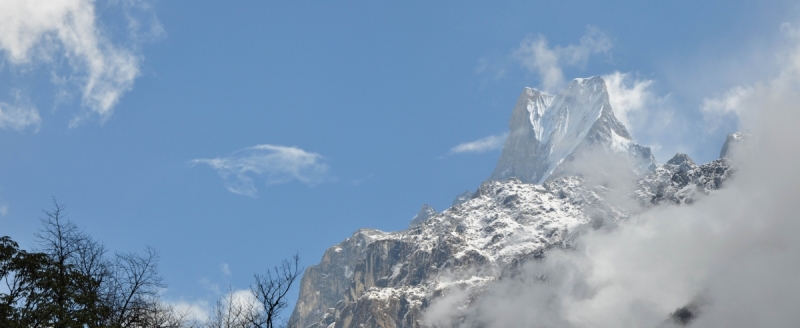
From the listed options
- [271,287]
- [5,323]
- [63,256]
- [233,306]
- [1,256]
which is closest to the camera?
[5,323]

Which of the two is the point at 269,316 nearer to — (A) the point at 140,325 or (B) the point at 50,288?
(A) the point at 140,325

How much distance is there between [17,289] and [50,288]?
1.39 m

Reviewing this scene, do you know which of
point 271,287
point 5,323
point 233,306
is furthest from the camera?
point 233,306

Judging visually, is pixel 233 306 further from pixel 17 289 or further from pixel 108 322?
pixel 17 289

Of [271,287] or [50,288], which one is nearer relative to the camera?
[50,288]

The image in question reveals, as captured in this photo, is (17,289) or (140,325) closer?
(17,289)

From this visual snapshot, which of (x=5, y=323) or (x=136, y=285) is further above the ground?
(x=136, y=285)

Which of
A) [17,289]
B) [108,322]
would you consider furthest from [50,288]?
[108,322]

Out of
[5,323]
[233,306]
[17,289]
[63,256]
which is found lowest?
[5,323]

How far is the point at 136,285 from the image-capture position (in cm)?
4634

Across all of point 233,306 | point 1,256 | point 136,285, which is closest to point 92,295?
point 1,256

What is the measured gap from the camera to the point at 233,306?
56.0 m

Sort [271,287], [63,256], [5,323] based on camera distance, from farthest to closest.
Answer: [271,287] → [63,256] → [5,323]

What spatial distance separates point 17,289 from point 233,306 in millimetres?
19401
